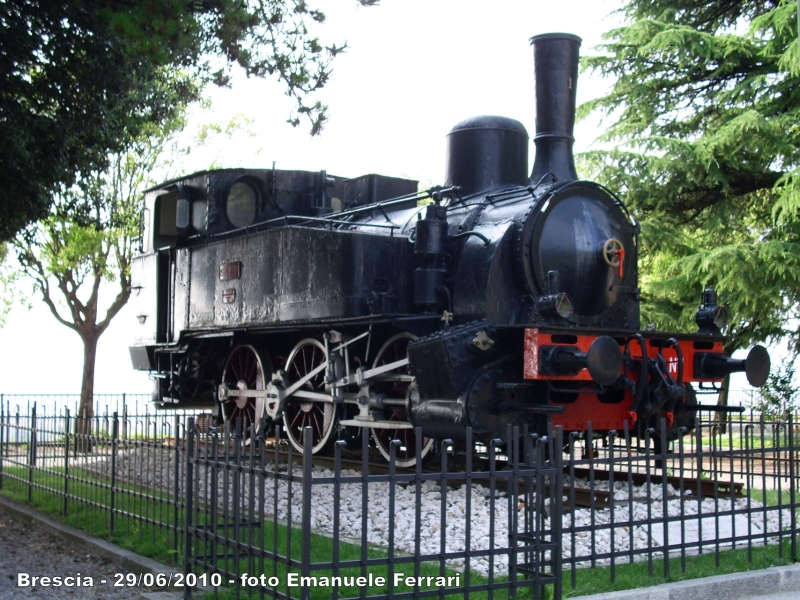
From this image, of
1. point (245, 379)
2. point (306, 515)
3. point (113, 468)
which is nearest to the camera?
point (306, 515)

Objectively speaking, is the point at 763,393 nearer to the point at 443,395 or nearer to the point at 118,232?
the point at 443,395

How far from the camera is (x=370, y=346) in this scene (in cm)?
963

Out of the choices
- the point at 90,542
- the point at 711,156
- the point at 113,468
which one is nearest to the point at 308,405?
the point at 113,468

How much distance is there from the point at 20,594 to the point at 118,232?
1671 cm

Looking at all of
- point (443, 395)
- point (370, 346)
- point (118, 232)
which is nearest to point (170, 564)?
point (443, 395)

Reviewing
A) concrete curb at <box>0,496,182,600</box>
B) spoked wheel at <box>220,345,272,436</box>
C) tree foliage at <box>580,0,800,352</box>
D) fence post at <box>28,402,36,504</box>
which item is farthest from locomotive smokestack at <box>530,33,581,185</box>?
tree foliage at <box>580,0,800,352</box>

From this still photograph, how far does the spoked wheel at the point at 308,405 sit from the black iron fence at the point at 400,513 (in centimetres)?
55

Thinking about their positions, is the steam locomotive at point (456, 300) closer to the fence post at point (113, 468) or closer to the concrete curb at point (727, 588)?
the concrete curb at point (727, 588)

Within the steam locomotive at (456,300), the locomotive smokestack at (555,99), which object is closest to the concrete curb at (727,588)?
the steam locomotive at (456,300)

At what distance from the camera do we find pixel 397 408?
9383 mm

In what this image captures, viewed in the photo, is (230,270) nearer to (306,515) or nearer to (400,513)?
(400,513)

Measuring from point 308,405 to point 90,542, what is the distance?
13.9 feet

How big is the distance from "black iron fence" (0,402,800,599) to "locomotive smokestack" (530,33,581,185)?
109 inches

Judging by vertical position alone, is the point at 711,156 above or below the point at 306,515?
above
